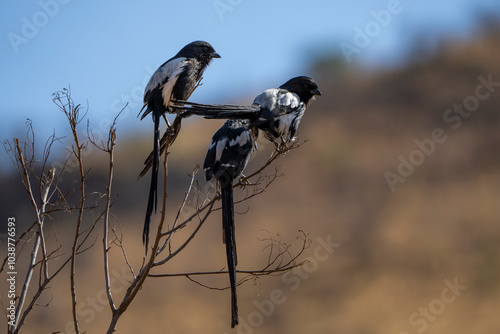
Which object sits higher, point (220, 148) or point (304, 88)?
point (304, 88)

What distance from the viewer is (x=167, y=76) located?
15.8ft

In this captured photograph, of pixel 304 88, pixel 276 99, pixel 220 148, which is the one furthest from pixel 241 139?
pixel 304 88

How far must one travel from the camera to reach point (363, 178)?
17.9 metres

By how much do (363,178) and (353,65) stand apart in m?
9.02

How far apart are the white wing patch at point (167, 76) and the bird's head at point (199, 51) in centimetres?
15

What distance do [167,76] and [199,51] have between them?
490 millimetres

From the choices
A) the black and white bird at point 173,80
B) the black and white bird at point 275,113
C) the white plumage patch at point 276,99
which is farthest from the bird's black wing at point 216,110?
the black and white bird at point 173,80

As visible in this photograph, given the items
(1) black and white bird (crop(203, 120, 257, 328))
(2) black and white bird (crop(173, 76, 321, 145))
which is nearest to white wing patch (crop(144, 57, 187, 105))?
(2) black and white bird (crop(173, 76, 321, 145))

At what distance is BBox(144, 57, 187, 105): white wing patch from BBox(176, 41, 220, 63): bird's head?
149 mm

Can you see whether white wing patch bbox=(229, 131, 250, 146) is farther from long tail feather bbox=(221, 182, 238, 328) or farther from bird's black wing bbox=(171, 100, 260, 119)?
long tail feather bbox=(221, 182, 238, 328)

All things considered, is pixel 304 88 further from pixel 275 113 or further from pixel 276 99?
pixel 275 113

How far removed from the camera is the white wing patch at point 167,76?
473cm

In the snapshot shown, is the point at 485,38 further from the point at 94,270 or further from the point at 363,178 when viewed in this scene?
the point at 94,270

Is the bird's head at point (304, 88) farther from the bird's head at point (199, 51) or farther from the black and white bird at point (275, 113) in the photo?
the bird's head at point (199, 51)
